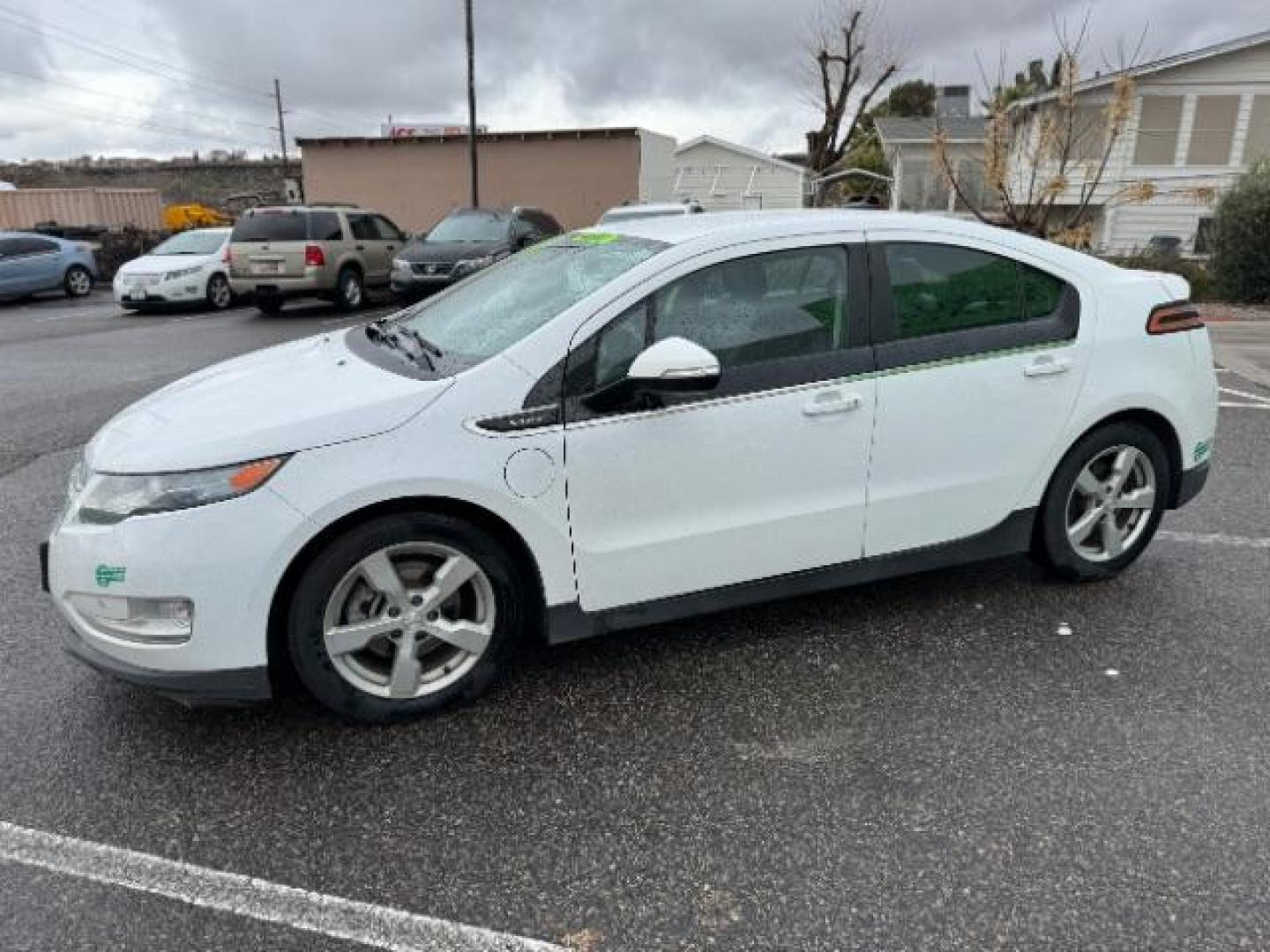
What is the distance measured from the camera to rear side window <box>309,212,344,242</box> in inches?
590

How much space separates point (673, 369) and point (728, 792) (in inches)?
49.1

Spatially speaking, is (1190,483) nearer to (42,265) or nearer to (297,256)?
(297,256)

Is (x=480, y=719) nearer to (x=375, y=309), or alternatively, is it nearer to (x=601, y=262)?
(x=601, y=262)

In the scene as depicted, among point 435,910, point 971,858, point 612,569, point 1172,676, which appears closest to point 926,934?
point 971,858

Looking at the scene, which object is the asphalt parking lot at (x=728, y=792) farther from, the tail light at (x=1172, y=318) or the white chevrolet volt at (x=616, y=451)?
the tail light at (x=1172, y=318)

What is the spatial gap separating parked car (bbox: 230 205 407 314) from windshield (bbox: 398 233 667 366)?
11.7m

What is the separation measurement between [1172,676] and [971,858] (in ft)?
4.54

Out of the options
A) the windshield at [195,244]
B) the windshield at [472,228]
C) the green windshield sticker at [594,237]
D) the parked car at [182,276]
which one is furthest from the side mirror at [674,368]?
the windshield at [195,244]

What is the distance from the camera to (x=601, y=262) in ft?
11.2

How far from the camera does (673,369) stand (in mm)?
2885

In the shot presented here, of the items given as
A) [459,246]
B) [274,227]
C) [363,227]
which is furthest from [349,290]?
[459,246]

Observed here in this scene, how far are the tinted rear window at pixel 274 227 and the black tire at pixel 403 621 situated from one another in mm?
13299

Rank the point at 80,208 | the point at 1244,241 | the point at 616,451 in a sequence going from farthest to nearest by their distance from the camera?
the point at 80,208 < the point at 1244,241 < the point at 616,451

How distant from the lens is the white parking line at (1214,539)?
14.8 ft
